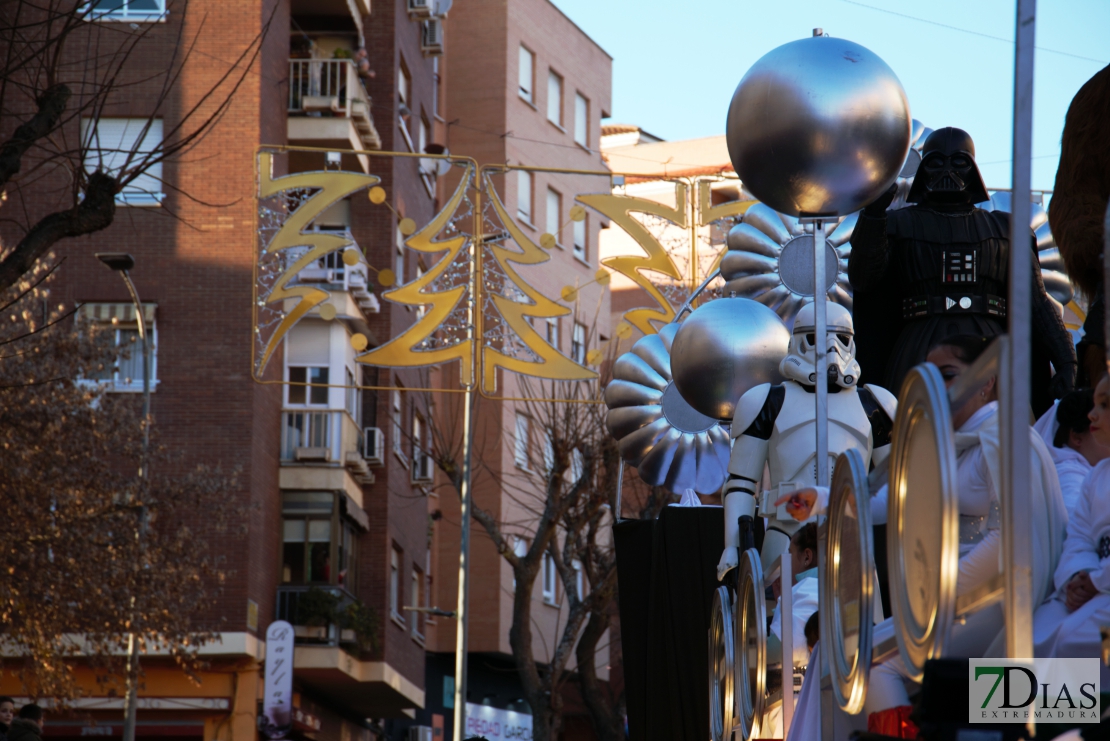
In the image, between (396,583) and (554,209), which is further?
(554,209)

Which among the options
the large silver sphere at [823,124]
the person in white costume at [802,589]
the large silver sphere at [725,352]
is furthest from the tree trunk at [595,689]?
the large silver sphere at [823,124]

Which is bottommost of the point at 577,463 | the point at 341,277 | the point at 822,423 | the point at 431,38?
the point at 822,423

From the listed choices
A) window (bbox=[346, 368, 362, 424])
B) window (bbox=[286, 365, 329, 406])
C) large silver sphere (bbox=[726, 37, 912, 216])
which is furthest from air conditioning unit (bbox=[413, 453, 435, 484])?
large silver sphere (bbox=[726, 37, 912, 216])

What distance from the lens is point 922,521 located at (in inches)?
110

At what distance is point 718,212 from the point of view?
15641mm

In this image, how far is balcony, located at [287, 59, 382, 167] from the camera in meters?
29.6

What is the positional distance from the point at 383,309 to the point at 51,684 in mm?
15121

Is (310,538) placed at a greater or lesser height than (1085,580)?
greater

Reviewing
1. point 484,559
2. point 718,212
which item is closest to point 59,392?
point 718,212

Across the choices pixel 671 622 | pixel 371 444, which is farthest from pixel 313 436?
pixel 671 622

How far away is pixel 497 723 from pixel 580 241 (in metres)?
14.4

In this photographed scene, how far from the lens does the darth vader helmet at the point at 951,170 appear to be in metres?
6.81

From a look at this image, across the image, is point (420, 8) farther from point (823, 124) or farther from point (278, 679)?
point (823, 124)

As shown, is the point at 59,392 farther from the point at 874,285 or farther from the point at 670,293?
the point at 874,285
